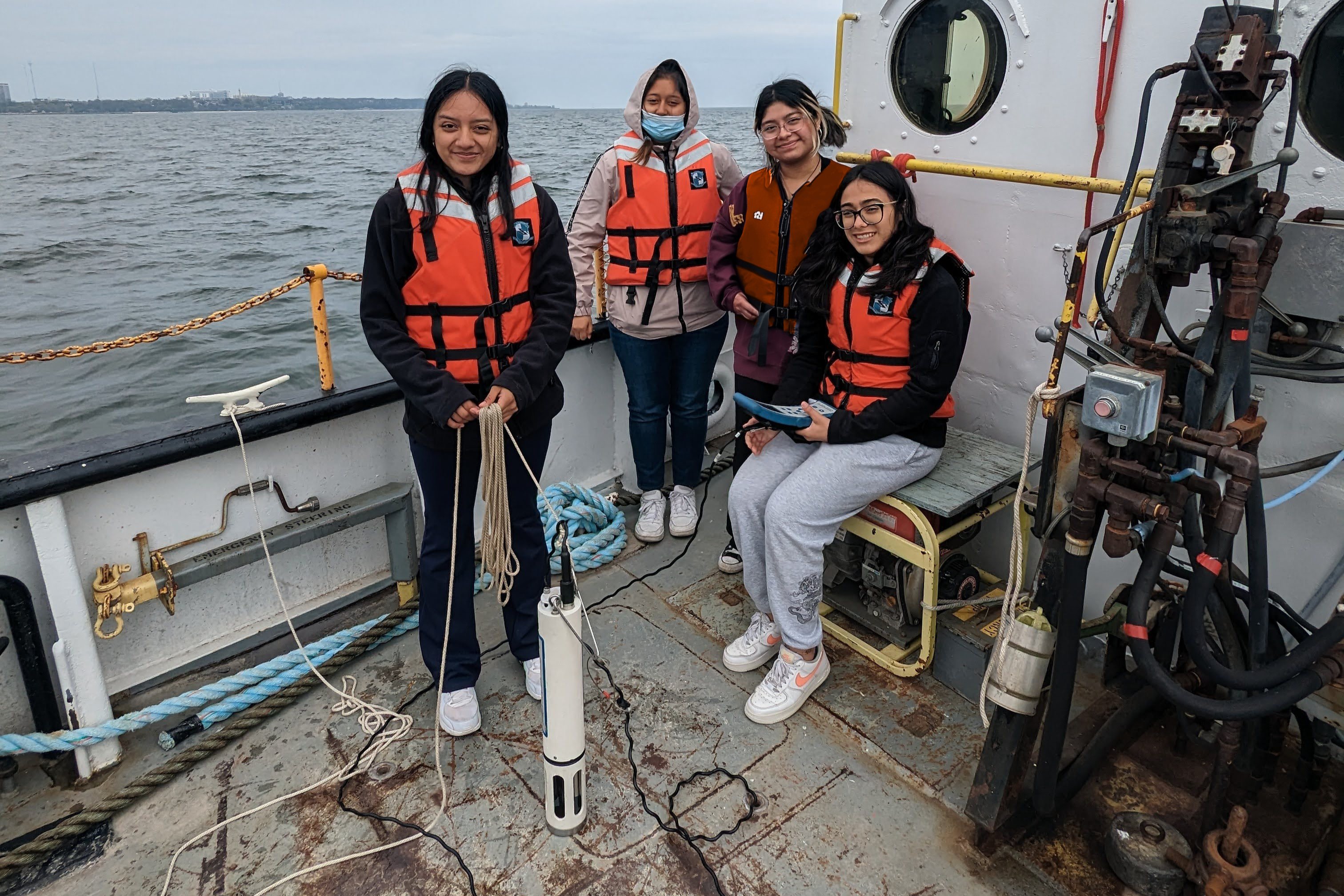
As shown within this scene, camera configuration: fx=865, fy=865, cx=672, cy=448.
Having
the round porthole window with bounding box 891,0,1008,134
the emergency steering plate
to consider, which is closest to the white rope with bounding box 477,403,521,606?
the emergency steering plate

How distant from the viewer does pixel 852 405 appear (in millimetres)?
2723

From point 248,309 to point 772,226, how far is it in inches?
71.2

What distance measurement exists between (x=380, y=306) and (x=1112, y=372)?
5.82ft

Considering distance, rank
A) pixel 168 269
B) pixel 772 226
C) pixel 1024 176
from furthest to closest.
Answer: pixel 168 269 < pixel 772 226 < pixel 1024 176

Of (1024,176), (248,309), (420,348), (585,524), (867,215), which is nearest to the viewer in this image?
(420,348)

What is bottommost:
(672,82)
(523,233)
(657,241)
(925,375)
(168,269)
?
(168,269)

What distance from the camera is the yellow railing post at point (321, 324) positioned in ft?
9.39

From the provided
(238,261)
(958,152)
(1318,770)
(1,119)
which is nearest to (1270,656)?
(1318,770)

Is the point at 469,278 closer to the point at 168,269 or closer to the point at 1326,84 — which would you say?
the point at 1326,84

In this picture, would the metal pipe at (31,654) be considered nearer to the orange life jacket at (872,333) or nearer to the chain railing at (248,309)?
the chain railing at (248,309)

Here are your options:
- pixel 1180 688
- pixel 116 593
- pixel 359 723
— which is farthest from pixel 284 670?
pixel 1180 688

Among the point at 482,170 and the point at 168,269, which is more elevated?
the point at 482,170

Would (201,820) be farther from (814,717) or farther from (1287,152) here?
(1287,152)

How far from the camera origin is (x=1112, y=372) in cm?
169
